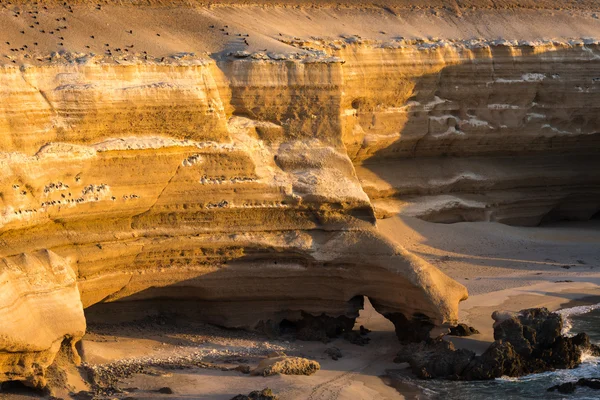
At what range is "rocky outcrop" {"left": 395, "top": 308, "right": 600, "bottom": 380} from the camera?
18.1 m

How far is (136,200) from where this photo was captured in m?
17.7

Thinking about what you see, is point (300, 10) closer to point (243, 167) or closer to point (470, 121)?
point (470, 121)

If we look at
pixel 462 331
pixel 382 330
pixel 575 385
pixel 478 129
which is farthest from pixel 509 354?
pixel 478 129

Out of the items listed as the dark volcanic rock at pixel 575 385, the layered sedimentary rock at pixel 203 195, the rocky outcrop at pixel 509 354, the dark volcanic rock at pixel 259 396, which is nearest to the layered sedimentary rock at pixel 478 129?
the layered sedimentary rock at pixel 203 195

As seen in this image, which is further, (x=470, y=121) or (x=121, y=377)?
(x=470, y=121)

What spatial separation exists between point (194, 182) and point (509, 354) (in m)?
5.60

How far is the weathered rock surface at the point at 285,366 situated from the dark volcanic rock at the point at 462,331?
327cm

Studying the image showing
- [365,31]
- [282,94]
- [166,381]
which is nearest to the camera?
[166,381]

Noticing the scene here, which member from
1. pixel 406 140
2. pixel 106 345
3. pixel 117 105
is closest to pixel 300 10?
pixel 406 140

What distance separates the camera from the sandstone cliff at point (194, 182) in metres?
16.5

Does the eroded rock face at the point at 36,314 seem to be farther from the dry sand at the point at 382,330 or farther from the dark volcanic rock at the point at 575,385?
the dark volcanic rock at the point at 575,385

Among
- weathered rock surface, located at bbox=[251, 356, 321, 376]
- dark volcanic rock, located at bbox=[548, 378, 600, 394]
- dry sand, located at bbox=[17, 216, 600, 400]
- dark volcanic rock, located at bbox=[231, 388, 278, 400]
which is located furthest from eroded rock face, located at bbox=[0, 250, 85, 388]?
dark volcanic rock, located at bbox=[548, 378, 600, 394]

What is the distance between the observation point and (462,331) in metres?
19.9

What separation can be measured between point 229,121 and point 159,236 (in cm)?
227
